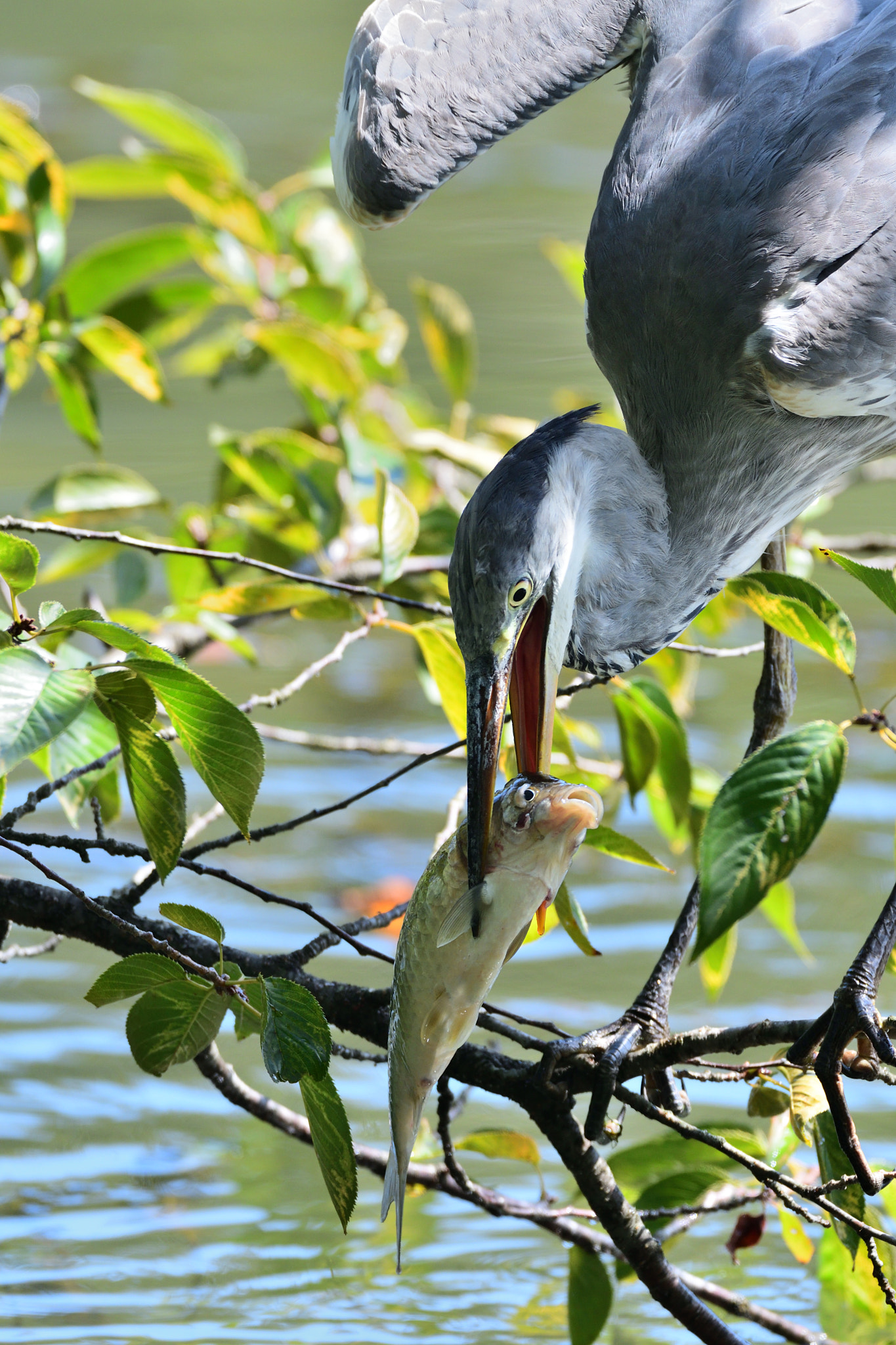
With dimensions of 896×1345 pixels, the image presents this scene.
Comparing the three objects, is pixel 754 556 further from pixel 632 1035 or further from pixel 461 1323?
pixel 461 1323

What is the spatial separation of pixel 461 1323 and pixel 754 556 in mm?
1111

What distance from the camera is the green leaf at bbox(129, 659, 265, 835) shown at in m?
1.25

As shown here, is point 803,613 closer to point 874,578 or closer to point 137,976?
point 874,578

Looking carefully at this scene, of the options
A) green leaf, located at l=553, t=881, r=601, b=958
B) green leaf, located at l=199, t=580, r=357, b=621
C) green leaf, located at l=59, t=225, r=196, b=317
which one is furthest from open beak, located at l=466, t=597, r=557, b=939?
green leaf, located at l=59, t=225, r=196, b=317

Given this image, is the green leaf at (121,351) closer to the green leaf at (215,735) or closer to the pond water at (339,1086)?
the pond water at (339,1086)

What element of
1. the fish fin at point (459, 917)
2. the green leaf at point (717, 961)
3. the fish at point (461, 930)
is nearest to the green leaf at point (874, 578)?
the fish at point (461, 930)

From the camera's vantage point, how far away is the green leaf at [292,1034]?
1.18 m

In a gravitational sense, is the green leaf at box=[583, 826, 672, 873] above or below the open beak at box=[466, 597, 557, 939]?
below

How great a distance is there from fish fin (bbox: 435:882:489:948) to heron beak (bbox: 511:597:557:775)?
0.34m

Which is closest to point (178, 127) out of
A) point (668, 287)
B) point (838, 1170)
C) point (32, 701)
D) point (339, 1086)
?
point (668, 287)

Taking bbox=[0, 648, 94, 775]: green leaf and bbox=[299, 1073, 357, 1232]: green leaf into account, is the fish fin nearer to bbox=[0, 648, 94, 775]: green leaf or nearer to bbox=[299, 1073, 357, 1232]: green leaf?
bbox=[299, 1073, 357, 1232]: green leaf

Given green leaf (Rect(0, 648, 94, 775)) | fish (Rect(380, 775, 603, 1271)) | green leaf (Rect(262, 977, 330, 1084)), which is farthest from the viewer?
fish (Rect(380, 775, 603, 1271))

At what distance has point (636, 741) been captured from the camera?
2.02 m

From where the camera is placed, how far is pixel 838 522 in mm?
4895
